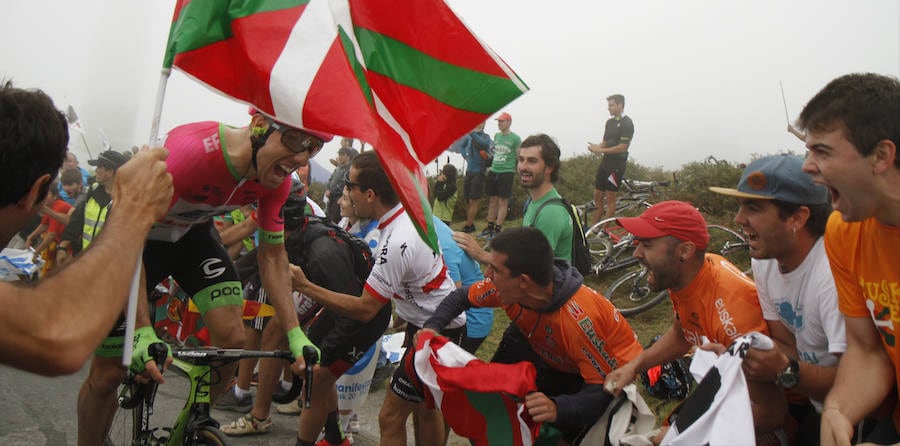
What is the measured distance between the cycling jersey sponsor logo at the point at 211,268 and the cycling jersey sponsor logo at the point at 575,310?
2.04m

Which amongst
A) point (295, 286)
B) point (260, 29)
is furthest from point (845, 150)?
point (295, 286)

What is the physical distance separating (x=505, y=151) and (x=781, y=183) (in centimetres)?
892

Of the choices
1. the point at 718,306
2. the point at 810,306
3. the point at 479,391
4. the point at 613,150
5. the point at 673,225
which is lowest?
the point at 613,150

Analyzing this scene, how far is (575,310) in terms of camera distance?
3.57m

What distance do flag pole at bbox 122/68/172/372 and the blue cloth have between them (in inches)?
92.5

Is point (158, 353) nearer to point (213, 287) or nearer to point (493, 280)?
point (213, 287)

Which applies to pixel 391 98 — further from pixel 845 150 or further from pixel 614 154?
pixel 614 154

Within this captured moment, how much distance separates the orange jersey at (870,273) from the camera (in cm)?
247

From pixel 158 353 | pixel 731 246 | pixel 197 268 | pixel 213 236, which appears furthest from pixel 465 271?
pixel 731 246

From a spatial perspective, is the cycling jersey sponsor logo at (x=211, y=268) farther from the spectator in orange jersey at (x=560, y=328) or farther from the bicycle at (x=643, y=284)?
the bicycle at (x=643, y=284)

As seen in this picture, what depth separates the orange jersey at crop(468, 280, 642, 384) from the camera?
3.49 m

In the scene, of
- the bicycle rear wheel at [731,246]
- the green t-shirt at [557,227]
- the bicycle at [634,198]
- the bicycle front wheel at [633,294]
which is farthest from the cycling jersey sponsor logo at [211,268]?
the bicycle at [634,198]

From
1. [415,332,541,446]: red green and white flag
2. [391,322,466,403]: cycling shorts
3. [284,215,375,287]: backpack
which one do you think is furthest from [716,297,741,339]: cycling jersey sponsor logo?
[284,215,375,287]: backpack

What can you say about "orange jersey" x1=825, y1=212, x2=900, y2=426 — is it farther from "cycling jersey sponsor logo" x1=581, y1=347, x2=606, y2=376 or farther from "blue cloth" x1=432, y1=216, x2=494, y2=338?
"blue cloth" x1=432, y1=216, x2=494, y2=338
